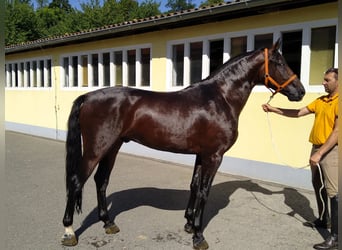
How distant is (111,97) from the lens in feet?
12.3

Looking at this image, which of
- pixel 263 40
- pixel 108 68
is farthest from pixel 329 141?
pixel 108 68

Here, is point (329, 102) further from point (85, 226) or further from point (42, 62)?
point (42, 62)

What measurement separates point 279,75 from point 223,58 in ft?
10.9

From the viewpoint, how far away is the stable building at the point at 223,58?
18.8 ft

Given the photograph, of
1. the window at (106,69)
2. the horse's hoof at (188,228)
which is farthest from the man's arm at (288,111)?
the window at (106,69)

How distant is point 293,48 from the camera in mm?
6016

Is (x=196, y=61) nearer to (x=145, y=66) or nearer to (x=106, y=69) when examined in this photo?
(x=145, y=66)

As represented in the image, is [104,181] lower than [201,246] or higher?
higher

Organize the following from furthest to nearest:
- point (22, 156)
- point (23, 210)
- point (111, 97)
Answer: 1. point (22, 156)
2. point (23, 210)
3. point (111, 97)

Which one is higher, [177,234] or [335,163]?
[335,163]

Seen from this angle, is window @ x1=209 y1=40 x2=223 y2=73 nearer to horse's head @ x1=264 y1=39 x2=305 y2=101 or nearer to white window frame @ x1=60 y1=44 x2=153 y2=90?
white window frame @ x1=60 y1=44 x2=153 y2=90

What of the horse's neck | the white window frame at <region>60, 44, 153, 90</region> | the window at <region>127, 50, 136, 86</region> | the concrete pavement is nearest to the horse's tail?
the concrete pavement

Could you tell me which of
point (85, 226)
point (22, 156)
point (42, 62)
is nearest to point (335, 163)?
point (85, 226)

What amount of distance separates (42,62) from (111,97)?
1002cm
